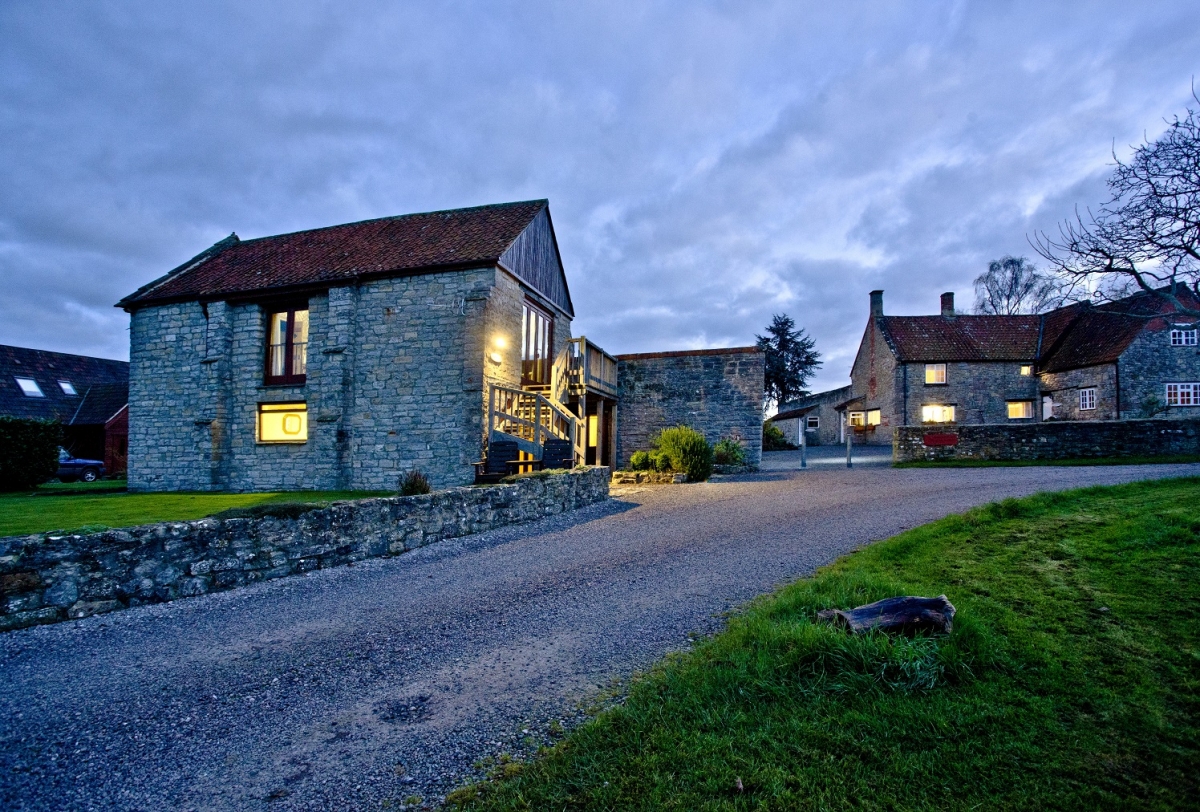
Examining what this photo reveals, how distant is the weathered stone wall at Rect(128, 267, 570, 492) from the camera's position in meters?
14.6

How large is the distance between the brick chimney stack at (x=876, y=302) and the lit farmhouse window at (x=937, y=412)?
263 inches

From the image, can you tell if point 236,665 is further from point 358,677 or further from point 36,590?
point 36,590

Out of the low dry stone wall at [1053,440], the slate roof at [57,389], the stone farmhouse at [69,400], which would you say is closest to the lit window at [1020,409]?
the low dry stone wall at [1053,440]

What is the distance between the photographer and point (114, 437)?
27.2m

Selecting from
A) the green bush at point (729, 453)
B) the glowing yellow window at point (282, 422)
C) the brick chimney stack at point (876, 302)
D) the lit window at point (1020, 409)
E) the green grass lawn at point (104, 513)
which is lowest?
the green grass lawn at point (104, 513)

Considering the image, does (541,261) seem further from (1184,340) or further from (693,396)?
→ (1184,340)

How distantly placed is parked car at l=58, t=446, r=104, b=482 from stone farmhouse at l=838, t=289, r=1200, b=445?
3985 cm

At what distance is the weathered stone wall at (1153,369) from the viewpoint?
82.1ft

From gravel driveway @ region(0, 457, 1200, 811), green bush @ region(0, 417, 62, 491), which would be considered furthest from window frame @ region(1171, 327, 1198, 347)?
green bush @ region(0, 417, 62, 491)

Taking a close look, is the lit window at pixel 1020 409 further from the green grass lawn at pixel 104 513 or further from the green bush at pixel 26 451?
the green bush at pixel 26 451

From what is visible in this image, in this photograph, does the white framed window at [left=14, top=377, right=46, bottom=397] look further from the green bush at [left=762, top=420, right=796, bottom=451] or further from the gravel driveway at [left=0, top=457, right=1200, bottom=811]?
the green bush at [left=762, top=420, right=796, bottom=451]

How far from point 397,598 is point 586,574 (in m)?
2.07

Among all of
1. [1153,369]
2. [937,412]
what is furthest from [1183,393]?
[937,412]

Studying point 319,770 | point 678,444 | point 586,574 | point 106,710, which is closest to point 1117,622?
point 586,574
